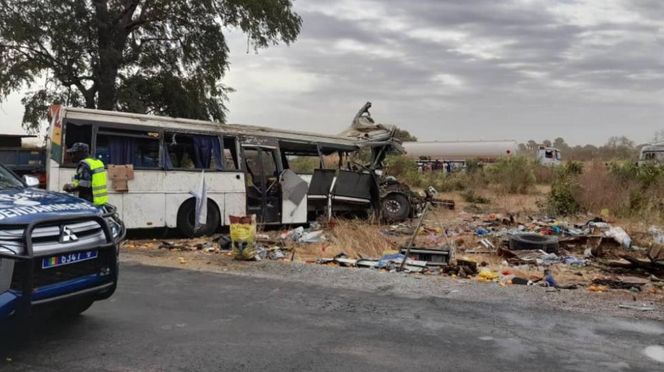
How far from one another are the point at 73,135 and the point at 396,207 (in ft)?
26.5

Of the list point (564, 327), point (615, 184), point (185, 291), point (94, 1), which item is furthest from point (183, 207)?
point (615, 184)

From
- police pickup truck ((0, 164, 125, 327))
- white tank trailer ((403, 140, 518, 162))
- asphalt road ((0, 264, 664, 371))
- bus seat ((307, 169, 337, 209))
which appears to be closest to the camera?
police pickup truck ((0, 164, 125, 327))

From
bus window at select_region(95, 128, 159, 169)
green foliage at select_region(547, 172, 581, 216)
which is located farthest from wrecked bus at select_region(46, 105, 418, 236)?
green foliage at select_region(547, 172, 581, 216)

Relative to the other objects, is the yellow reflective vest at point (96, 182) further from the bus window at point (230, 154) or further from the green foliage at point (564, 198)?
the green foliage at point (564, 198)

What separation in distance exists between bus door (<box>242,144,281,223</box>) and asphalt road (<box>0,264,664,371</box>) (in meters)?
5.89

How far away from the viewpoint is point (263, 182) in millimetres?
13008

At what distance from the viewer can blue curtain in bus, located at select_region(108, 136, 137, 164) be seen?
11.1 metres

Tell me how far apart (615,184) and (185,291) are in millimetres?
14829

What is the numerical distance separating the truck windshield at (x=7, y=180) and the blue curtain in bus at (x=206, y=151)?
6239 mm

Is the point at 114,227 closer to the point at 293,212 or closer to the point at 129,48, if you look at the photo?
the point at 293,212

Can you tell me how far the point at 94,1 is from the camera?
1950 centimetres

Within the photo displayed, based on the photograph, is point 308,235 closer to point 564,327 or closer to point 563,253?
point 563,253

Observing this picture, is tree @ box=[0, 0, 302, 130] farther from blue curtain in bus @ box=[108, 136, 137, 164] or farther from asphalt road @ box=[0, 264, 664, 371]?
asphalt road @ box=[0, 264, 664, 371]

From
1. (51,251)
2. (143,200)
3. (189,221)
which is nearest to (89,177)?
(143,200)
